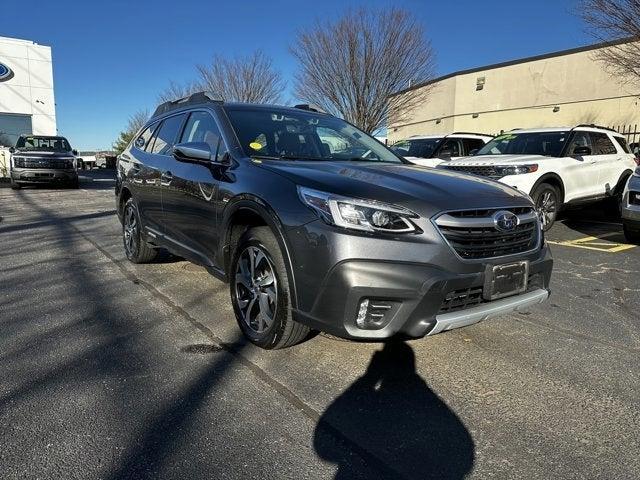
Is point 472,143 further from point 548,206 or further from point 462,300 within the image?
point 462,300

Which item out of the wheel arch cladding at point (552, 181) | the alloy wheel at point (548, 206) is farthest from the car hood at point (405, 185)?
the alloy wheel at point (548, 206)

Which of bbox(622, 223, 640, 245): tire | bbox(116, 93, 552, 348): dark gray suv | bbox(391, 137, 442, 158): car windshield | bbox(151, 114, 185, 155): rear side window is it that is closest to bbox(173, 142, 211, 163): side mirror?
bbox(116, 93, 552, 348): dark gray suv

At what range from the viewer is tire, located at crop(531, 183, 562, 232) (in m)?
8.20

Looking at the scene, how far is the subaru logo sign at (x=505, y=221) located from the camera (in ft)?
10.1

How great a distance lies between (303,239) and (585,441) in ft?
5.75

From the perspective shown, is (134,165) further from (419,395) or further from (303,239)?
(419,395)

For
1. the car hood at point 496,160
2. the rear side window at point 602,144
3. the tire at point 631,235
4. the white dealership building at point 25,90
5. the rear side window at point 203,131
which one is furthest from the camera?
the white dealership building at point 25,90

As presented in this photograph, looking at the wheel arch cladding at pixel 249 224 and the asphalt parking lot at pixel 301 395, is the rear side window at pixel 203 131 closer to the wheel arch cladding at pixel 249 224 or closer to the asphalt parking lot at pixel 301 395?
the wheel arch cladding at pixel 249 224

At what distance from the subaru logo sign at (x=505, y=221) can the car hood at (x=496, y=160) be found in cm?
521

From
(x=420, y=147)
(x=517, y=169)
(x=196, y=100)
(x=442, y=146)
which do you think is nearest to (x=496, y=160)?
(x=517, y=169)

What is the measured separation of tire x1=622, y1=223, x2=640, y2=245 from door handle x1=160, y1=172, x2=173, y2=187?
6303 millimetres

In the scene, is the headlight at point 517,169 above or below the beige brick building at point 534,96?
below

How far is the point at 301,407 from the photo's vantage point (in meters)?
→ 2.78

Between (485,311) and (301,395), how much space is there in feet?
3.80
